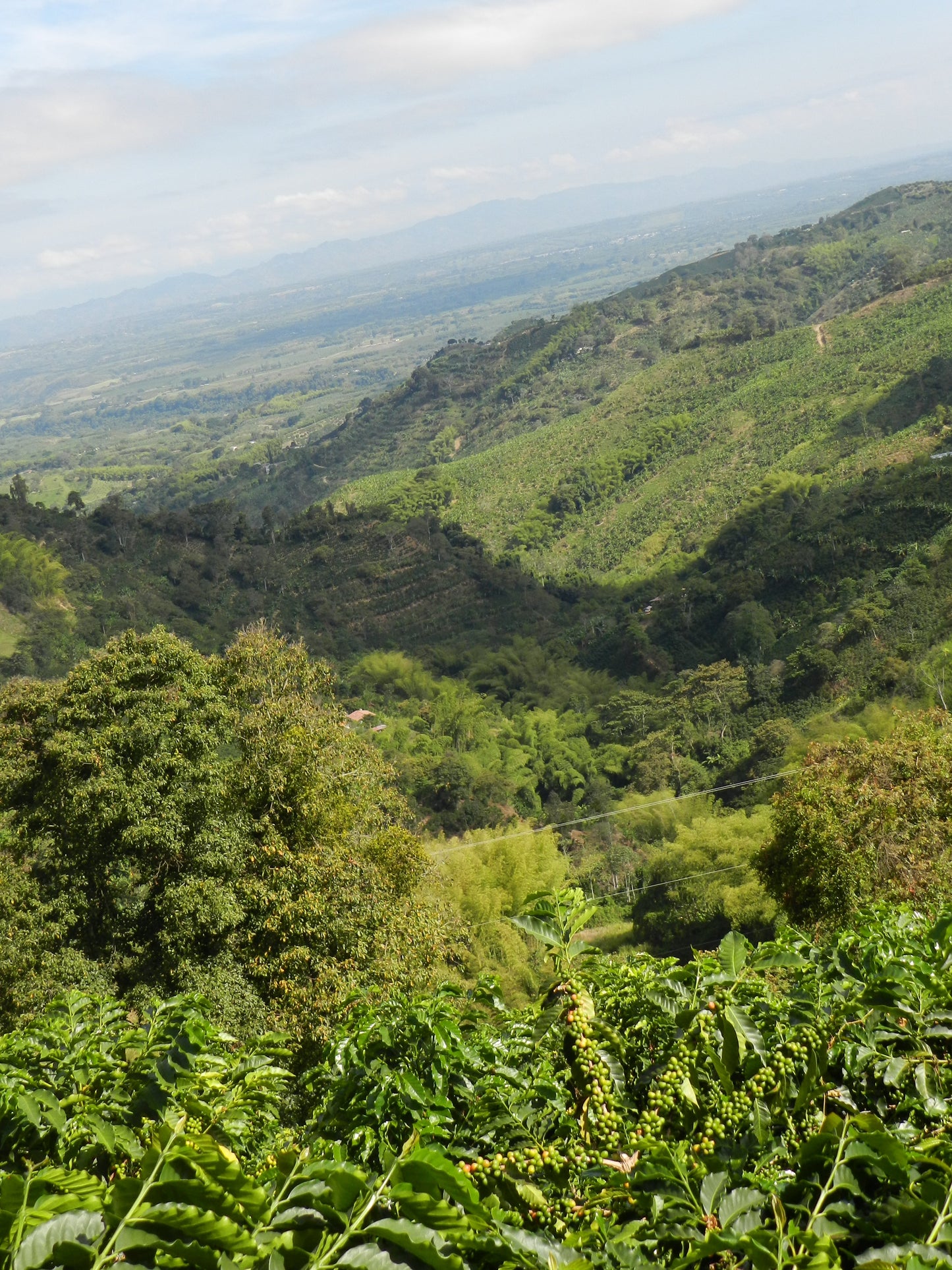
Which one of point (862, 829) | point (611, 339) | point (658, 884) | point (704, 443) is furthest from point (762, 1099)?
point (611, 339)

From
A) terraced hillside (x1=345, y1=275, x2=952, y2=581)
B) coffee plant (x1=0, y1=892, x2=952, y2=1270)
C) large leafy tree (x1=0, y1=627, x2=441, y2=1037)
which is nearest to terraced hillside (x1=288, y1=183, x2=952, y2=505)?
terraced hillside (x1=345, y1=275, x2=952, y2=581)

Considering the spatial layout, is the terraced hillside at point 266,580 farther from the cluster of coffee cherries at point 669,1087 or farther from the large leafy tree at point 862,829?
the cluster of coffee cherries at point 669,1087

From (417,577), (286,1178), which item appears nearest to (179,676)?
(286,1178)

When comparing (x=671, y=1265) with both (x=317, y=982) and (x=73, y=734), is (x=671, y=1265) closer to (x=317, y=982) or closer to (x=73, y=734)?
(x=317, y=982)

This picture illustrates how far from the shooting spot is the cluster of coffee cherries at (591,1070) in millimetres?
2482

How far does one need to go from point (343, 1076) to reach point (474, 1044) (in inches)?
18.1

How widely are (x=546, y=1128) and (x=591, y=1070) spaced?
20 cm

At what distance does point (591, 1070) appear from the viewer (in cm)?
260

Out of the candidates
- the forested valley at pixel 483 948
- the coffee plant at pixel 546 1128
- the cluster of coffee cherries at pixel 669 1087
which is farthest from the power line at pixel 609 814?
the cluster of coffee cherries at pixel 669 1087

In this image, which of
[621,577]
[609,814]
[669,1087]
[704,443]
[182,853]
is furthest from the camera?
[704,443]

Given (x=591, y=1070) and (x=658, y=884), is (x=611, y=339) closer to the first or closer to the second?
(x=658, y=884)

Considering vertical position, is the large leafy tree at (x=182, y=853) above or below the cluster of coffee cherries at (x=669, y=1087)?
below

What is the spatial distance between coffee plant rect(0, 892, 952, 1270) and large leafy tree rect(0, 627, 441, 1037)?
4822mm

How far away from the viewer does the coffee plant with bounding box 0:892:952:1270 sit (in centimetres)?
167
